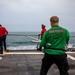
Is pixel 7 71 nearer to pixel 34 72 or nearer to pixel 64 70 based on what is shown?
pixel 34 72

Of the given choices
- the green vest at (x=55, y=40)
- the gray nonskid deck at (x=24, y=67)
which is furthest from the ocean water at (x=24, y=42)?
the green vest at (x=55, y=40)

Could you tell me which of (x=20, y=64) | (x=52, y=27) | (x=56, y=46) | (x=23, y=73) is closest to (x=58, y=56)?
(x=56, y=46)

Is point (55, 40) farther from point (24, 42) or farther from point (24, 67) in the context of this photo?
point (24, 42)

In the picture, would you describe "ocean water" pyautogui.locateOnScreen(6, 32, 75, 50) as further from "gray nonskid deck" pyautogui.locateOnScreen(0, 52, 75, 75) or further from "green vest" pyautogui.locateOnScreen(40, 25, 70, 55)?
"green vest" pyautogui.locateOnScreen(40, 25, 70, 55)

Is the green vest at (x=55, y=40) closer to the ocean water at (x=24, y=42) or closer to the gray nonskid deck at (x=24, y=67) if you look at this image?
the gray nonskid deck at (x=24, y=67)

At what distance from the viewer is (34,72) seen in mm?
9703

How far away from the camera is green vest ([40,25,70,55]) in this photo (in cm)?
694

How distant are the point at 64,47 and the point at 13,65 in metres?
4.28

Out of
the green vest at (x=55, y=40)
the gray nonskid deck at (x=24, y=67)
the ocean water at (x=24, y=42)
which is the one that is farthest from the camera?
the ocean water at (x=24, y=42)

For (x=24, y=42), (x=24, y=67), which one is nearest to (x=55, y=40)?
(x=24, y=67)

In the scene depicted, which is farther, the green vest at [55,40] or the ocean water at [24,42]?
the ocean water at [24,42]

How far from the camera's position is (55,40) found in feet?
22.8

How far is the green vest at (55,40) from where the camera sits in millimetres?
6938

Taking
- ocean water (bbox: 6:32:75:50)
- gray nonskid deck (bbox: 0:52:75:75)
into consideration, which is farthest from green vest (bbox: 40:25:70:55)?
ocean water (bbox: 6:32:75:50)
